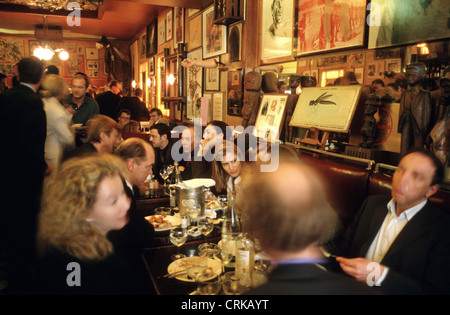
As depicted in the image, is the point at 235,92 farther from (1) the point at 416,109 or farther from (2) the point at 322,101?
(1) the point at 416,109

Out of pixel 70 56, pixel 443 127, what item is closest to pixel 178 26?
pixel 443 127

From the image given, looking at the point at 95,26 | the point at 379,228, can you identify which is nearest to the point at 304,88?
the point at 379,228

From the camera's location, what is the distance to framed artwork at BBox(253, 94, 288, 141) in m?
3.17

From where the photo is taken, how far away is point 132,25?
9.13 metres

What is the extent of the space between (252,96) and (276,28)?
816mm

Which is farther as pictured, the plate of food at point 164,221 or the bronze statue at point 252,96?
the bronze statue at point 252,96

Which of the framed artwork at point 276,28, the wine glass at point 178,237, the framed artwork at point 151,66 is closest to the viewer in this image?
the wine glass at point 178,237

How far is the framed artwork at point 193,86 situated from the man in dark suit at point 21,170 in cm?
308

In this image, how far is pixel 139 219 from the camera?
1882 millimetres

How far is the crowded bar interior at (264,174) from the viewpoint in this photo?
118 cm

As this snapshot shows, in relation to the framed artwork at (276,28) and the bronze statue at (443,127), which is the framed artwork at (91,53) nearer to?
the framed artwork at (276,28)

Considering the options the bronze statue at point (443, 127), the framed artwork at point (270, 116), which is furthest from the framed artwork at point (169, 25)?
the bronze statue at point (443, 127)

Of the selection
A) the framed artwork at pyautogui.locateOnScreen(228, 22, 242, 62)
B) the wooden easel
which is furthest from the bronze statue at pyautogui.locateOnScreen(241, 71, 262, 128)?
the wooden easel

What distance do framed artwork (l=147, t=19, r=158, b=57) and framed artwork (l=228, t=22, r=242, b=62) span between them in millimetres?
4314
